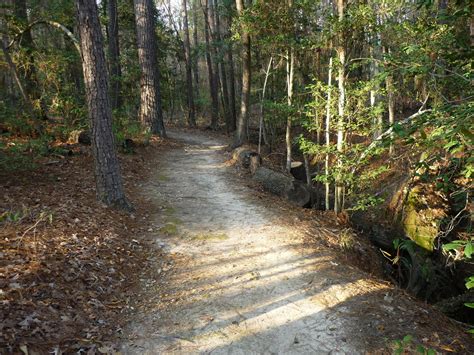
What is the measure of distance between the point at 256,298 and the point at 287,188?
16.8ft

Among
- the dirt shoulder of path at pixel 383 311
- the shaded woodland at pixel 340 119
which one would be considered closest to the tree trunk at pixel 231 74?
the shaded woodland at pixel 340 119

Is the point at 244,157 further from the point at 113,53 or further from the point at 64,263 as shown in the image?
the point at 113,53

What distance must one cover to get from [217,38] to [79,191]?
18.8 metres

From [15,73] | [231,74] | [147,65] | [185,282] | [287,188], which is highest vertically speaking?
[231,74]

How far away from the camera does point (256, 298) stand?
15.3 ft

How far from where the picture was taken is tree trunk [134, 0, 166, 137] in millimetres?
14023

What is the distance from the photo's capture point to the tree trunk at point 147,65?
14.0 m

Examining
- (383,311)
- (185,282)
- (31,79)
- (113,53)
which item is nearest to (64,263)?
(185,282)

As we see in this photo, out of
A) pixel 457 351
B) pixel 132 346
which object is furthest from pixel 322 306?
pixel 132 346

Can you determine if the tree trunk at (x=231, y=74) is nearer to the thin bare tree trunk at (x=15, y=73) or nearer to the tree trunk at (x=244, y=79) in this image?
the tree trunk at (x=244, y=79)

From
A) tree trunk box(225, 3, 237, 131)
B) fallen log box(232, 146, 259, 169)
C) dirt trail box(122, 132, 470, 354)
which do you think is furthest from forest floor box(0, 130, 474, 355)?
tree trunk box(225, 3, 237, 131)

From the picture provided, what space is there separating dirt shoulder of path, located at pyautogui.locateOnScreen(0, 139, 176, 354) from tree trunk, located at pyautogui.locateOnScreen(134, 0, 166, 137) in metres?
7.35

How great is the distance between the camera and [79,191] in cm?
729

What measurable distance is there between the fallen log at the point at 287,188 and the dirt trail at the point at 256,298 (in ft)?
6.41
